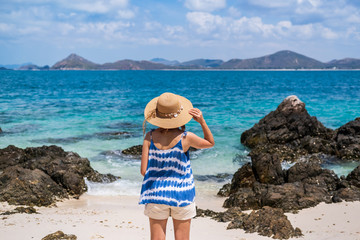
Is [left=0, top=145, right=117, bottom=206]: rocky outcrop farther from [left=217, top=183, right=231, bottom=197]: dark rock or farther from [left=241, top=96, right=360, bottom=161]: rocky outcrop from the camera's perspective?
[left=241, top=96, right=360, bottom=161]: rocky outcrop

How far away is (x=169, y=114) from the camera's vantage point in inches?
145

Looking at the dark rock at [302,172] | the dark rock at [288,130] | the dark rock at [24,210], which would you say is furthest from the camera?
the dark rock at [288,130]

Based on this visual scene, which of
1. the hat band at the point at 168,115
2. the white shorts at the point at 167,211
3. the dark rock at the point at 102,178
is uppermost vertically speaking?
the hat band at the point at 168,115

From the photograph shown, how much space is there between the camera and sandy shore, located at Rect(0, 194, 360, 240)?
21.1 feet

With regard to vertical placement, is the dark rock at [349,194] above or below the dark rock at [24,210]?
below

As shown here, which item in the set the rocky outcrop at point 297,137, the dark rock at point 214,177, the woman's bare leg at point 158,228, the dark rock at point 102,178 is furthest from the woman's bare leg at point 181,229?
the rocky outcrop at point 297,137

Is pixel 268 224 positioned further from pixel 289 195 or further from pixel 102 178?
pixel 102 178

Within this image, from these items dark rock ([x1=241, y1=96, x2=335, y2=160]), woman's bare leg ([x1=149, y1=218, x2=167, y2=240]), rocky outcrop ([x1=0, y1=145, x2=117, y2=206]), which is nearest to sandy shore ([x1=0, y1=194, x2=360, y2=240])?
rocky outcrop ([x1=0, y1=145, x2=117, y2=206])

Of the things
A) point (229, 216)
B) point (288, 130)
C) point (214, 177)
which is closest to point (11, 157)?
point (214, 177)

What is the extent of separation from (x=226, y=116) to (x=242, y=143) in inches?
418

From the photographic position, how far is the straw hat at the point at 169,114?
363cm

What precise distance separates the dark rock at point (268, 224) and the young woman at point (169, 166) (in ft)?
10.9

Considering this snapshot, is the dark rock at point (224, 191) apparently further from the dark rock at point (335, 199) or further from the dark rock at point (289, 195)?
the dark rock at point (335, 199)

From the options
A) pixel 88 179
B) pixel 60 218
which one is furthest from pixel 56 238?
pixel 88 179
